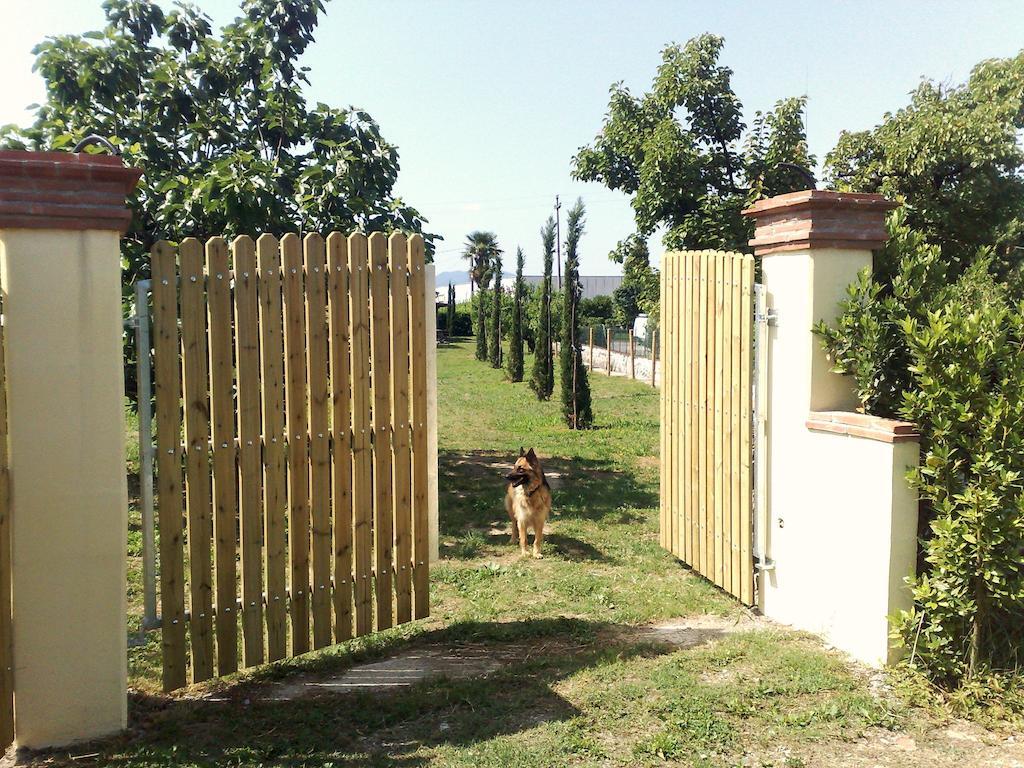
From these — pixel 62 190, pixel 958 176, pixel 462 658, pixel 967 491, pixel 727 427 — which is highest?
pixel 958 176

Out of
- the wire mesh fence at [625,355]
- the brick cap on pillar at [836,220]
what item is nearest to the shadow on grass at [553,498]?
the brick cap on pillar at [836,220]

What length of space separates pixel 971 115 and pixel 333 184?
26.0 feet

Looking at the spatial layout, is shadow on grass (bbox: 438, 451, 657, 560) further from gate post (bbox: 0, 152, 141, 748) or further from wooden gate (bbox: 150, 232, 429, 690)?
gate post (bbox: 0, 152, 141, 748)

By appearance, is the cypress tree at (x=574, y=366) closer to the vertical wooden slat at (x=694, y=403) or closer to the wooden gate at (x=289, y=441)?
the vertical wooden slat at (x=694, y=403)

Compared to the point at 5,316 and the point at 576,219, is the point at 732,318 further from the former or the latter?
the point at 576,219

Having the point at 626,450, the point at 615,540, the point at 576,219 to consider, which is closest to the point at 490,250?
the point at 576,219

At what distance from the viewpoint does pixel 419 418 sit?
201 inches

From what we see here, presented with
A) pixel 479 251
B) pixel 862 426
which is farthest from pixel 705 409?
pixel 479 251

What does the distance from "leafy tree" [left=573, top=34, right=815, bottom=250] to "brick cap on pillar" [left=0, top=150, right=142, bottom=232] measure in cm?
789

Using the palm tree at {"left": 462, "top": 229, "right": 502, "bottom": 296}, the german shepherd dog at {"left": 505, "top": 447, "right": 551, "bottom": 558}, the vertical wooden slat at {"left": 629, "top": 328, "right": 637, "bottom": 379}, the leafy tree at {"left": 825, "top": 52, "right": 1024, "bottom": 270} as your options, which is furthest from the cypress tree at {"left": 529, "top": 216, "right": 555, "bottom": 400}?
the palm tree at {"left": 462, "top": 229, "right": 502, "bottom": 296}

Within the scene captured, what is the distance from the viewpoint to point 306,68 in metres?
9.68

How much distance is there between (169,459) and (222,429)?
30 centimetres

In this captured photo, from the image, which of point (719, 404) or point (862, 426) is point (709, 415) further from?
point (862, 426)

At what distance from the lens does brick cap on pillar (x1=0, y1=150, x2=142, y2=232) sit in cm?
363
